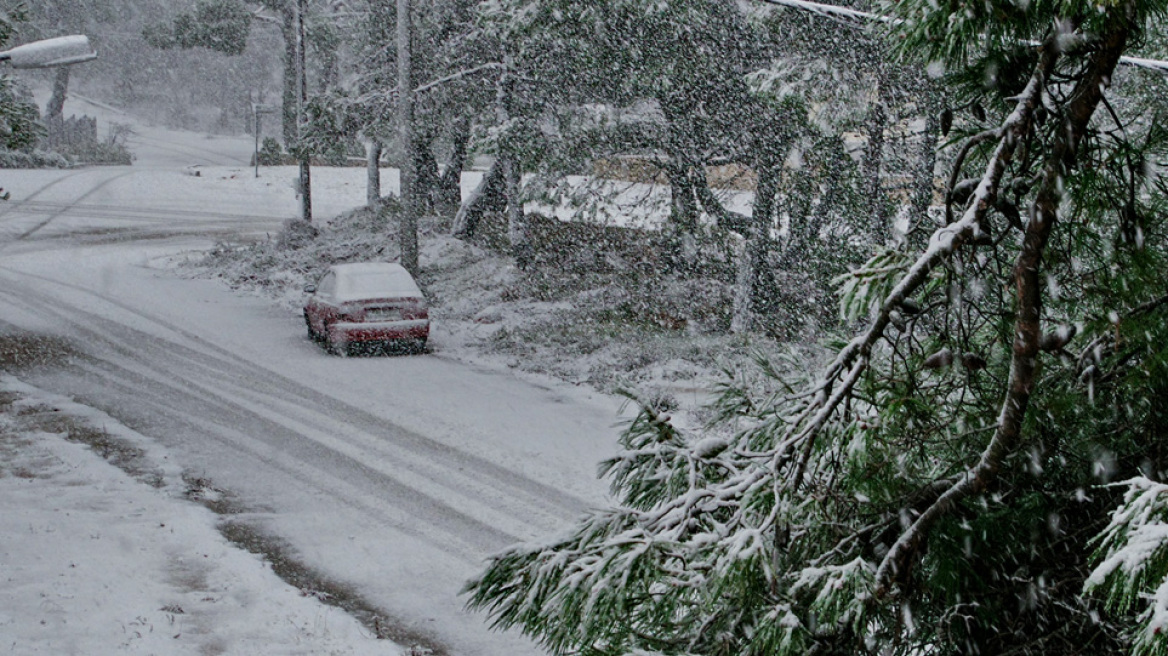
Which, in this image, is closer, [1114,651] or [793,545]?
[1114,651]

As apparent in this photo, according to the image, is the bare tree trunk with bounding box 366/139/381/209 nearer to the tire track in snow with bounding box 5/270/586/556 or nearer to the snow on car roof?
the snow on car roof

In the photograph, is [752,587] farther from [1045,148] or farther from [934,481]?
[1045,148]

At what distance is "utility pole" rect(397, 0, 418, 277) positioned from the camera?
61.8 ft

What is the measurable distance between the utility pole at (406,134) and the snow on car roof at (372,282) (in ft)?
6.41

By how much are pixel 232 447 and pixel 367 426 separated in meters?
1.76

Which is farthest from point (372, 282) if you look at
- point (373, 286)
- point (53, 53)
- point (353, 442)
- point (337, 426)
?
point (53, 53)

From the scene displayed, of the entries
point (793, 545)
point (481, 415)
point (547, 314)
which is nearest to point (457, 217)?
point (547, 314)

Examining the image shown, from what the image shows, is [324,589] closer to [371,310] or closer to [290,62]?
[371,310]

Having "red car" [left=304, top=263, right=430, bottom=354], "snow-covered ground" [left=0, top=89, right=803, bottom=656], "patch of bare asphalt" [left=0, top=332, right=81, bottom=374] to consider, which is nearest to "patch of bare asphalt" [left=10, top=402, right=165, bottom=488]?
"snow-covered ground" [left=0, top=89, right=803, bottom=656]

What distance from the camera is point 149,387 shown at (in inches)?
594

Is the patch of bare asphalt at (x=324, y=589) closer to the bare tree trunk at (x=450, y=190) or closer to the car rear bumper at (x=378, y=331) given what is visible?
the car rear bumper at (x=378, y=331)

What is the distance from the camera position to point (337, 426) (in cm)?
1332

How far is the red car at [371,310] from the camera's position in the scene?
1728 centimetres

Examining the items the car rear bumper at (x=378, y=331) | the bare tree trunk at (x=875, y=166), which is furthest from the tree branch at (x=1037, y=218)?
the car rear bumper at (x=378, y=331)
